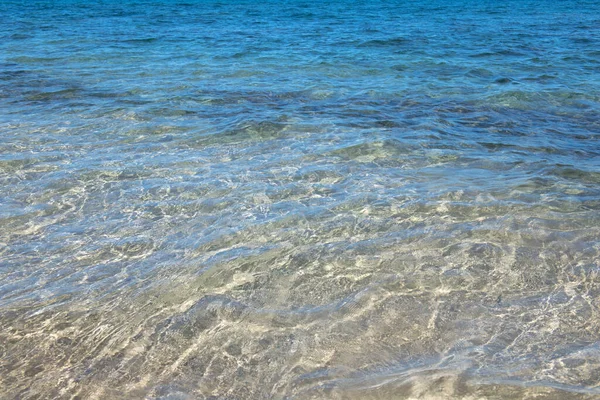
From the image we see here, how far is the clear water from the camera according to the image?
13.9 ft

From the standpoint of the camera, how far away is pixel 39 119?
36.4 feet

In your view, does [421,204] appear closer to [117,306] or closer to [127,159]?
[117,306]

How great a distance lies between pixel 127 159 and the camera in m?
8.70

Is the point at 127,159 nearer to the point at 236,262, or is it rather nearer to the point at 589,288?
the point at 236,262

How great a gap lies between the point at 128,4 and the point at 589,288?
41167 millimetres

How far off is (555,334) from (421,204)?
267cm

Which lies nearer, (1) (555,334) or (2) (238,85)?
(1) (555,334)

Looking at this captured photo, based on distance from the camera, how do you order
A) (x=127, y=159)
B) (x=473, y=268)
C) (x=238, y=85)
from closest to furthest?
(x=473, y=268)
(x=127, y=159)
(x=238, y=85)

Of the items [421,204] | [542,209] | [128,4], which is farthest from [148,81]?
[128,4]

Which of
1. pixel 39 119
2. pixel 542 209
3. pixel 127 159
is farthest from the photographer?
pixel 39 119

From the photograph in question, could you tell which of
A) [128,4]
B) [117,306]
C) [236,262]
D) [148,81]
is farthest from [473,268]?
[128,4]

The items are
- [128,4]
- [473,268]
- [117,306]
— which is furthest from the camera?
[128,4]

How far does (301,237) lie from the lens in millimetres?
6219

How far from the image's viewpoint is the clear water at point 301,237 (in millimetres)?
4238
